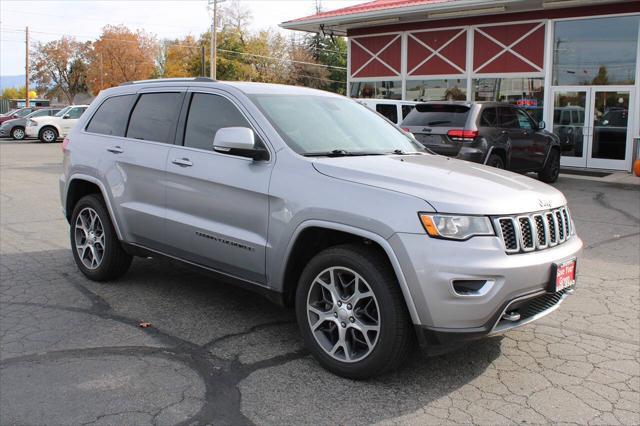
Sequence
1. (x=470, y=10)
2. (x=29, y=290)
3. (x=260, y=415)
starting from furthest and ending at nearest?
(x=470, y=10), (x=29, y=290), (x=260, y=415)

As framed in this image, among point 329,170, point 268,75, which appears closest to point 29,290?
point 329,170

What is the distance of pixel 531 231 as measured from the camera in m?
3.65

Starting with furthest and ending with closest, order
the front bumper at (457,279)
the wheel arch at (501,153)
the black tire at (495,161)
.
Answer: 1. the black tire at (495,161)
2. the wheel arch at (501,153)
3. the front bumper at (457,279)

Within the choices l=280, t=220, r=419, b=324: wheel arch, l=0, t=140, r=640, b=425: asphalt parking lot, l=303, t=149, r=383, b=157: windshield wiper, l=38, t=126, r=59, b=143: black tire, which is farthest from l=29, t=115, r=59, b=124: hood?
l=280, t=220, r=419, b=324: wheel arch

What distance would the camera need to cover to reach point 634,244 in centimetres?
798

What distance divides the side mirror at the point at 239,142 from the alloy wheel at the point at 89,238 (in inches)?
79.4

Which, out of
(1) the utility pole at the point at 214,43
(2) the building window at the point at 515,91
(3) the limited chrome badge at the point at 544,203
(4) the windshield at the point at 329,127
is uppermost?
(1) the utility pole at the point at 214,43

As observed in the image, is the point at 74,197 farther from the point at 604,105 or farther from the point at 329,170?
the point at 604,105

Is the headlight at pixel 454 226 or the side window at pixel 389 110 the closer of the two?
the headlight at pixel 454 226

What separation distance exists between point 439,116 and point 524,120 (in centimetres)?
281

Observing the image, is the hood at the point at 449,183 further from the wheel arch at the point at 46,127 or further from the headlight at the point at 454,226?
the wheel arch at the point at 46,127

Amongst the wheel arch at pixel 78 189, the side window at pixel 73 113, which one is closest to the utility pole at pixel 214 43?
the side window at pixel 73 113

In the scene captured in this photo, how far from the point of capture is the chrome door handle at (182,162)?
472 cm

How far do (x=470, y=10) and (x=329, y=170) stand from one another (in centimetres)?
1610
